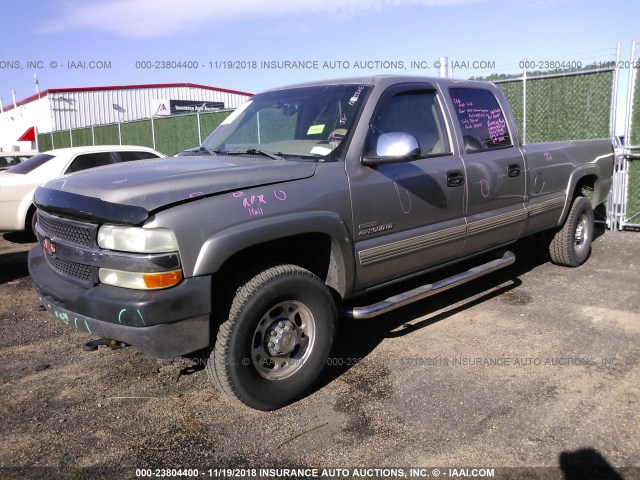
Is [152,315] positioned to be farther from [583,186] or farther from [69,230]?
[583,186]

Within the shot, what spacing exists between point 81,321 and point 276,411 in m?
1.25

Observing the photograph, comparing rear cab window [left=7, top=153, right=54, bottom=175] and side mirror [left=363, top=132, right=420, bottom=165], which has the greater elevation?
side mirror [left=363, top=132, right=420, bottom=165]

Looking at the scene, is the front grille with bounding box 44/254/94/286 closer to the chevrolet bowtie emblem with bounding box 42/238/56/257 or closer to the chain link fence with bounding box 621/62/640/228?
the chevrolet bowtie emblem with bounding box 42/238/56/257

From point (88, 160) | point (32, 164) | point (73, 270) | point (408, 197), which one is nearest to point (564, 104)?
point (408, 197)

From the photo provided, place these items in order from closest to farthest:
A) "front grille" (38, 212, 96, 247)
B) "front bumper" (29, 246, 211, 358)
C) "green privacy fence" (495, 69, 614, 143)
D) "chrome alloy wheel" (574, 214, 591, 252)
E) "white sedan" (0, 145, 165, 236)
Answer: "front bumper" (29, 246, 211, 358) → "front grille" (38, 212, 96, 247) → "chrome alloy wheel" (574, 214, 591, 252) → "white sedan" (0, 145, 165, 236) → "green privacy fence" (495, 69, 614, 143)

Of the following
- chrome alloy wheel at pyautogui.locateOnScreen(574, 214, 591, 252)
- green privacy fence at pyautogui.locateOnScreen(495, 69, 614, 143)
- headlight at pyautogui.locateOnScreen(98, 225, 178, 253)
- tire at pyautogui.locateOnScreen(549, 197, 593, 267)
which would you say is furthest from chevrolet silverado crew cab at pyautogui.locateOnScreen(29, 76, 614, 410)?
green privacy fence at pyautogui.locateOnScreen(495, 69, 614, 143)

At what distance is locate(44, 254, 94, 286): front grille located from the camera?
3014 millimetres

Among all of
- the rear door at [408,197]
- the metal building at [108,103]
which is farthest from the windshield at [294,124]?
the metal building at [108,103]

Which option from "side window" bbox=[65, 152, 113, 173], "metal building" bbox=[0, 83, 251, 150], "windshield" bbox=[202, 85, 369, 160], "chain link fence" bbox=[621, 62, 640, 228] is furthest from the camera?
"metal building" bbox=[0, 83, 251, 150]

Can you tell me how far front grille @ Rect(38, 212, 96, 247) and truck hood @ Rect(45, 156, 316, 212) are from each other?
0.18 meters

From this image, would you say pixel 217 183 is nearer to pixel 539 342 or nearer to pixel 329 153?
pixel 329 153

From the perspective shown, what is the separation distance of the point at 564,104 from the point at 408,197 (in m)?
6.69

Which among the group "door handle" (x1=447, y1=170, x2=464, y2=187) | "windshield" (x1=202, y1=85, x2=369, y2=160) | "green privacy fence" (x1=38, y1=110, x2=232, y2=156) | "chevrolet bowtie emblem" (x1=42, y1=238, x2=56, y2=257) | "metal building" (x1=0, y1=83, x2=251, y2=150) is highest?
"metal building" (x1=0, y1=83, x2=251, y2=150)

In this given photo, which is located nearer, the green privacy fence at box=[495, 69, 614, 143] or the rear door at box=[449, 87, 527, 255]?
the rear door at box=[449, 87, 527, 255]
